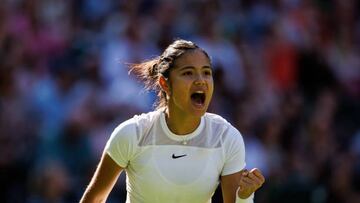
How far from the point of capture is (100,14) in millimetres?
10680

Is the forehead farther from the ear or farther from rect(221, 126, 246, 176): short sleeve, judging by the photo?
rect(221, 126, 246, 176): short sleeve

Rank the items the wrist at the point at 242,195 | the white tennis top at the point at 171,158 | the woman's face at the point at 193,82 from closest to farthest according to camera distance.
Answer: the wrist at the point at 242,195 < the woman's face at the point at 193,82 < the white tennis top at the point at 171,158

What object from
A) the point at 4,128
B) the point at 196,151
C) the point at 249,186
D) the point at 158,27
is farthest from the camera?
the point at 158,27

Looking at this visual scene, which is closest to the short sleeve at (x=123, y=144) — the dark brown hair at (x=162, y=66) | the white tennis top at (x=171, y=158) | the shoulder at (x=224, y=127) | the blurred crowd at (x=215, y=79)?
the white tennis top at (x=171, y=158)

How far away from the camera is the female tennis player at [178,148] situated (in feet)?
18.1

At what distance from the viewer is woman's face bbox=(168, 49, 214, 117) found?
5.46 metres

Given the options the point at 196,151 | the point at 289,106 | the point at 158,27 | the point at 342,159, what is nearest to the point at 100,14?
the point at 158,27

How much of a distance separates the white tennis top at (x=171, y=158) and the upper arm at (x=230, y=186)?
0.03 metres

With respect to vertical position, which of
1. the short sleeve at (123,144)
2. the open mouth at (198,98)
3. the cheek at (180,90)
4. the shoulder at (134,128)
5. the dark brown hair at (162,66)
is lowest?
the short sleeve at (123,144)

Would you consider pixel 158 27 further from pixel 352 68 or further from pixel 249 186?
pixel 249 186

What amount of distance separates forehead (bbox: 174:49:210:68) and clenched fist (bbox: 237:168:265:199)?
627 millimetres

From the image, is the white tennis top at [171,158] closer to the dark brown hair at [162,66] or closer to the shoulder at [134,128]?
the shoulder at [134,128]

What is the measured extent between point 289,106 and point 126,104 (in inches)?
60.7

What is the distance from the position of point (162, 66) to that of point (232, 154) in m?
A: 0.61
